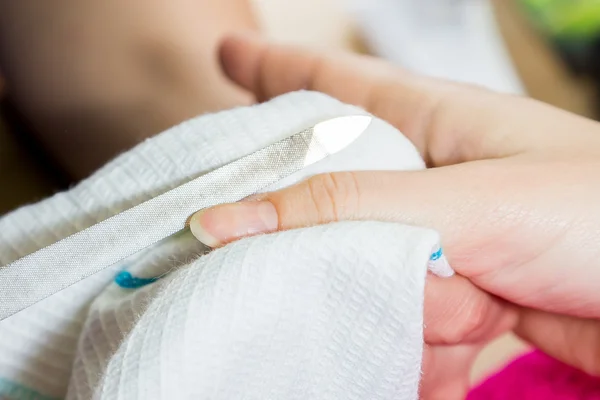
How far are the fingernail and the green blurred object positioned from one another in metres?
0.47

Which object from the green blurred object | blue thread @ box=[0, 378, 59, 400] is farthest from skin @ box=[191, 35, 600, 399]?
the green blurred object

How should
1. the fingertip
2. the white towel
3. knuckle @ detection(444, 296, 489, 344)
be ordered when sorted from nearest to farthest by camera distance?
1. knuckle @ detection(444, 296, 489, 344)
2. the fingertip
3. the white towel

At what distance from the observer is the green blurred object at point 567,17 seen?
570mm

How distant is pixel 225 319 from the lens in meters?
0.20

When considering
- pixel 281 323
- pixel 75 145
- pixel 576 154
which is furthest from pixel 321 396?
pixel 75 145

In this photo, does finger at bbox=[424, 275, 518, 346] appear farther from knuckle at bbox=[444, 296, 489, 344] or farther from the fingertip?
the fingertip

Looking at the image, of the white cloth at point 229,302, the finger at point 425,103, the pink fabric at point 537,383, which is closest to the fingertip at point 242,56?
the finger at point 425,103

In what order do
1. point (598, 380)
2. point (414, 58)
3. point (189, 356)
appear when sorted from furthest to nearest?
point (414, 58), point (598, 380), point (189, 356)

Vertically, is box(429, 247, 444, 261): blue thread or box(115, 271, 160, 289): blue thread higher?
box(115, 271, 160, 289): blue thread

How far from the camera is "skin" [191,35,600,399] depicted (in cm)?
23

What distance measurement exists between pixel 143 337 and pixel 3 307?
0.05m

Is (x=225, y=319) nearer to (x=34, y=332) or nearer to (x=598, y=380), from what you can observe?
(x=34, y=332)

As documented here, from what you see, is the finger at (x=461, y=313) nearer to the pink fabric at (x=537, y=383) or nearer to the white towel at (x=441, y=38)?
the pink fabric at (x=537, y=383)

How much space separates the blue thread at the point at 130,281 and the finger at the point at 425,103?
0.52 ft
